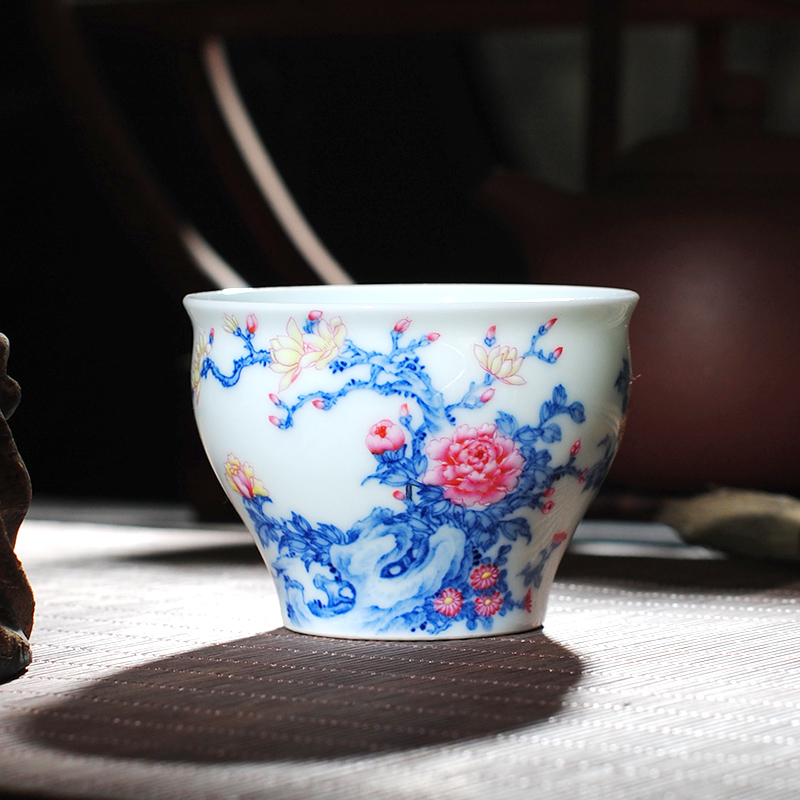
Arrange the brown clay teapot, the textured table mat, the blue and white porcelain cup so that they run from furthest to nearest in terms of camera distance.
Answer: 1. the brown clay teapot
2. the blue and white porcelain cup
3. the textured table mat

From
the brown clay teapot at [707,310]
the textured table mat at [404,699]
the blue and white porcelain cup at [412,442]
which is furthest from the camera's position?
the brown clay teapot at [707,310]

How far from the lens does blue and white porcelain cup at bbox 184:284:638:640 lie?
0.37 metres

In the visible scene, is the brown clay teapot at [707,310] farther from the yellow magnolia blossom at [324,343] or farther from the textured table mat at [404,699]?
the yellow magnolia blossom at [324,343]

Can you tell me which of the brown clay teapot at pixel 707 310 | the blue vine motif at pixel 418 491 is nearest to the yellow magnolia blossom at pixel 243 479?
the blue vine motif at pixel 418 491

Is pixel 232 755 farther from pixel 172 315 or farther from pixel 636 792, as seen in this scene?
pixel 172 315

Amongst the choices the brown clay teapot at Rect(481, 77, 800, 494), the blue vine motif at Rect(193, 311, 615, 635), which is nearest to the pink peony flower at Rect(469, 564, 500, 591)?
the blue vine motif at Rect(193, 311, 615, 635)

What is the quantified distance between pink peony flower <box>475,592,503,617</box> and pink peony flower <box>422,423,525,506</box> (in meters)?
0.04

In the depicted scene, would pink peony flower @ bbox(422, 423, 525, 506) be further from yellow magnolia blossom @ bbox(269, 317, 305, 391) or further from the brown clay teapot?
the brown clay teapot

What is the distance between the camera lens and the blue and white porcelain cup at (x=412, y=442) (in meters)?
0.37

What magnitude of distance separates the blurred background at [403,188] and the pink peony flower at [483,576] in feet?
0.75

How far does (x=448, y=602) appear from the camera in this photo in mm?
393

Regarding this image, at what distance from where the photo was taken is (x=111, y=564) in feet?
1.73

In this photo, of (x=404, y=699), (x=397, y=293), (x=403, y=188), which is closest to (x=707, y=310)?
(x=397, y=293)

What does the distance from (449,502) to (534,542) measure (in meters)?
0.04
